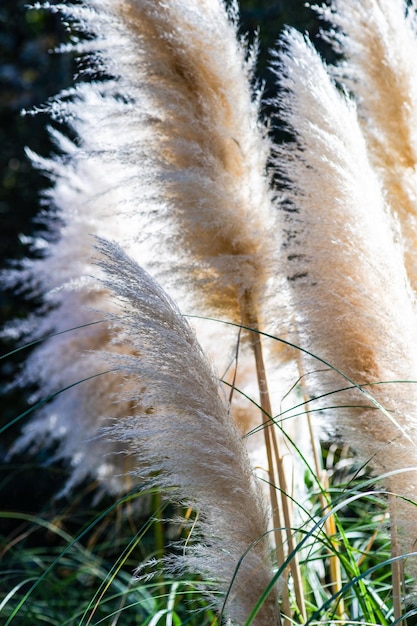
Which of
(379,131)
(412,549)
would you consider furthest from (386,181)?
(412,549)

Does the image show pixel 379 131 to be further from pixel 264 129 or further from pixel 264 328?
pixel 264 328

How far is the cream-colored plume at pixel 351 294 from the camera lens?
1.19m

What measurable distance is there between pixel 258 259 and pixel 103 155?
0.41m

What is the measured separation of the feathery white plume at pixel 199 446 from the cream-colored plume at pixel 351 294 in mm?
213

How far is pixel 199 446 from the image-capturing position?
112cm

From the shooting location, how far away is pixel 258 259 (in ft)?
4.86

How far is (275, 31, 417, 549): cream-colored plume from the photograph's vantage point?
1.19 metres

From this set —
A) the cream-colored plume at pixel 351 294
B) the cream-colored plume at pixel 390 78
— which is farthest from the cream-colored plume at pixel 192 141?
the cream-colored plume at pixel 390 78

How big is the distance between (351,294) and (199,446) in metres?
A: 0.35

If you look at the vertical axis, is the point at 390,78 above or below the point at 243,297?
above

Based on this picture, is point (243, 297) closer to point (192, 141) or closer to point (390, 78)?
point (192, 141)

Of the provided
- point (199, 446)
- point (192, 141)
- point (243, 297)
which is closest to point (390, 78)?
point (192, 141)

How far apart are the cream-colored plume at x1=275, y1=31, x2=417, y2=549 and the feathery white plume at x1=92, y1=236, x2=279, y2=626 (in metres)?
0.21

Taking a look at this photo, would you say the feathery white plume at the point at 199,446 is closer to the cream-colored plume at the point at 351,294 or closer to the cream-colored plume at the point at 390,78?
the cream-colored plume at the point at 351,294
